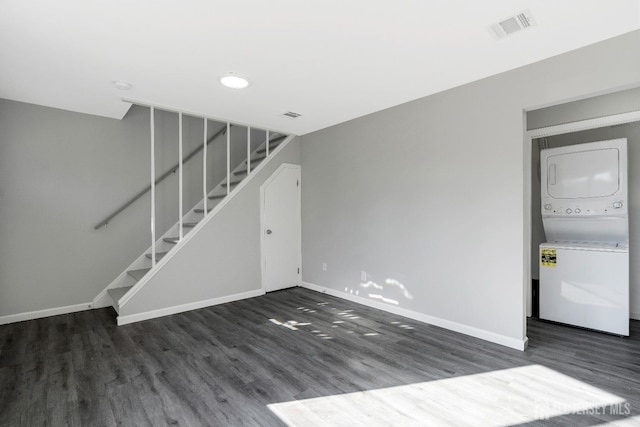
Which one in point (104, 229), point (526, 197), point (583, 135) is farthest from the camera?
point (104, 229)

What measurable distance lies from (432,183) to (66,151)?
450 cm

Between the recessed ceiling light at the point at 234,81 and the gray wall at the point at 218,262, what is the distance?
5.82 feet

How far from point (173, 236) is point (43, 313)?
1.72 m

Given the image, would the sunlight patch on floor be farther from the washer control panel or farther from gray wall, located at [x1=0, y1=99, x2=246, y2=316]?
gray wall, located at [x1=0, y1=99, x2=246, y2=316]

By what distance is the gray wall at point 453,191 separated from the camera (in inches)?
107

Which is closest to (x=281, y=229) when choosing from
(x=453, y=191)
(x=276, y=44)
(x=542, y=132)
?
(x=453, y=191)

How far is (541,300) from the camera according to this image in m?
3.52

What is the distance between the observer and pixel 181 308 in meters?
3.97

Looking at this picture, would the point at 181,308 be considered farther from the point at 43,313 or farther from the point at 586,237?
the point at 586,237

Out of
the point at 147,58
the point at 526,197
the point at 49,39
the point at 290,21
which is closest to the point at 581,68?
the point at 526,197

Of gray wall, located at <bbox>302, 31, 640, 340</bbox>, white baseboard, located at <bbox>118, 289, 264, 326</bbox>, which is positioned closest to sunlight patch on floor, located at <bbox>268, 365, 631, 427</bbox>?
gray wall, located at <bbox>302, 31, 640, 340</bbox>

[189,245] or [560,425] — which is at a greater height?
[189,245]

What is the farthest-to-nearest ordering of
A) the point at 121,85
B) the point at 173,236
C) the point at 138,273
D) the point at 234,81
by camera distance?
1. the point at 173,236
2. the point at 138,273
3. the point at 121,85
4. the point at 234,81

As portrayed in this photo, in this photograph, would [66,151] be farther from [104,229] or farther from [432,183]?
[432,183]
